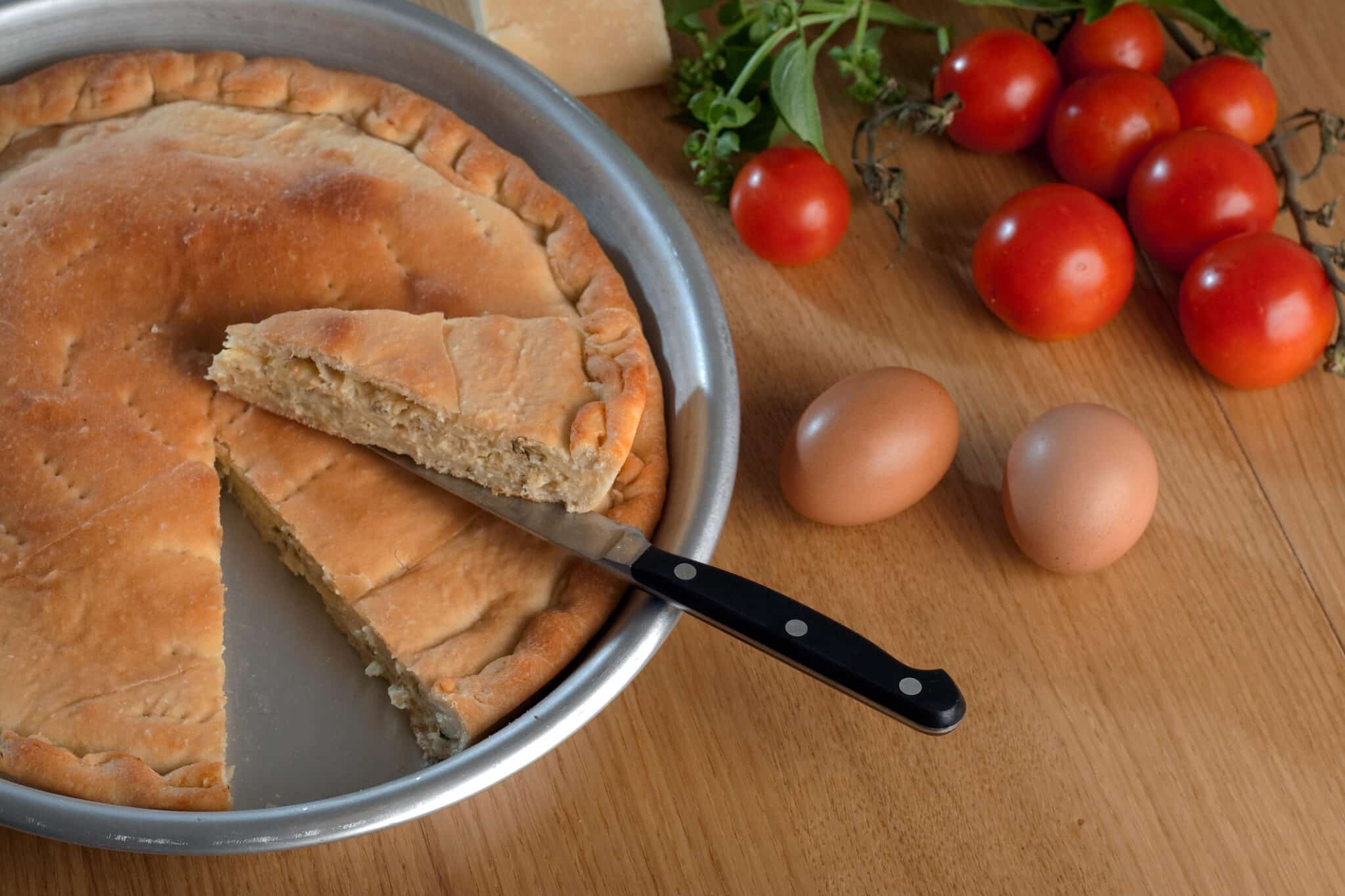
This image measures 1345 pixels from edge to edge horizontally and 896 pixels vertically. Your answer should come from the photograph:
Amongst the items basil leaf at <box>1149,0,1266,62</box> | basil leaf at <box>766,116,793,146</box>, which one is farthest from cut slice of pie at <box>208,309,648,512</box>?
basil leaf at <box>1149,0,1266,62</box>

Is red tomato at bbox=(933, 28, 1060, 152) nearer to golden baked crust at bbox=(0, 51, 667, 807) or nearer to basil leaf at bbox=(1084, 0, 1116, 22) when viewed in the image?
basil leaf at bbox=(1084, 0, 1116, 22)

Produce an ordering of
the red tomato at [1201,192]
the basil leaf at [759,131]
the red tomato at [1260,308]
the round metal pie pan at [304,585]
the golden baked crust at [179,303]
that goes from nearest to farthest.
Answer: the round metal pie pan at [304,585] < the golden baked crust at [179,303] < the red tomato at [1260,308] < the red tomato at [1201,192] < the basil leaf at [759,131]

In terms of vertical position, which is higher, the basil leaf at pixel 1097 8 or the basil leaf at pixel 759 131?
the basil leaf at pixel 1097 8

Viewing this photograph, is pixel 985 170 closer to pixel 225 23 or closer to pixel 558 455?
pixel 558 455

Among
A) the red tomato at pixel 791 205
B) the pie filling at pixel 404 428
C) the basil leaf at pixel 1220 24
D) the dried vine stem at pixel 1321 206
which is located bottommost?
the pie filling at pixel 404 428

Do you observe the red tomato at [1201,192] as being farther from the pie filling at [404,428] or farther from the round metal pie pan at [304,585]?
the pie filling at [404,428]

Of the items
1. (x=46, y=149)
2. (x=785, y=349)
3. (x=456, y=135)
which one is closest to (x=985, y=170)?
(x=785, y=349)

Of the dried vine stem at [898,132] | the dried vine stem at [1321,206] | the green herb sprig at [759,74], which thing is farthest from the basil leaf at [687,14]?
the dried vine stem at [1321,206]
